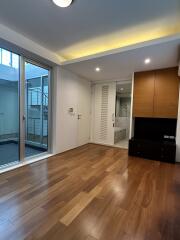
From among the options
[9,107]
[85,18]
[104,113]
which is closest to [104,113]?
[104,113]

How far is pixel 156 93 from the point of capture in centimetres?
355

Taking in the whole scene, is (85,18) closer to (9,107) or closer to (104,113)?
(9,107)

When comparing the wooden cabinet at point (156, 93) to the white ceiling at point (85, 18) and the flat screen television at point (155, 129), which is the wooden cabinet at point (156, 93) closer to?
the flat screen television at point (155, 129)

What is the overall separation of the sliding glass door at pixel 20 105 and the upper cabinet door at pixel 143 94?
8.00 ft

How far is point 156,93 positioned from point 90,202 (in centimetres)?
303

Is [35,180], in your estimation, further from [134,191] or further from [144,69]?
[144,69]

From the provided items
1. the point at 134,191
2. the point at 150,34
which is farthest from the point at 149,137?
the point at 150,34

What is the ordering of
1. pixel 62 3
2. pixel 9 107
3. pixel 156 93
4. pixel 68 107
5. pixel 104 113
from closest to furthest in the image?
pixel 62 3
pixel 9 107
pixel 156 93
pixel 68 107
pixel 104 113

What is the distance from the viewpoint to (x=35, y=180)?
2.33 meters

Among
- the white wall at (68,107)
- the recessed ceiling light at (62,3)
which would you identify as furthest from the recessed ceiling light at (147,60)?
the white wall at (68,107)

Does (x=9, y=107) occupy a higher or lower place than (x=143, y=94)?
lower

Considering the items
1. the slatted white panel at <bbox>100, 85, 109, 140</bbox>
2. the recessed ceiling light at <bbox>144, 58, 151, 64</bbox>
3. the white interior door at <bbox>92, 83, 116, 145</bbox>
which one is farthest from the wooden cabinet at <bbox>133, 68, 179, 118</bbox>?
the slatted white panel at <bbox>100, 85, 109, 140</bbox>

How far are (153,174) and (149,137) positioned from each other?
1441mm

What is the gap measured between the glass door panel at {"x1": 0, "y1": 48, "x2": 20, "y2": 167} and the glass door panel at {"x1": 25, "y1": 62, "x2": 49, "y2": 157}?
235 millimetres
